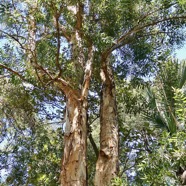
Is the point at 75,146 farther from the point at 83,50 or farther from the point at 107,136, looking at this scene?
the point at 83,50

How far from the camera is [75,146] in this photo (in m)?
3.61

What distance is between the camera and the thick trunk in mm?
3345

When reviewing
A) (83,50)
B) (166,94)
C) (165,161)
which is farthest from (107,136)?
(83,50)

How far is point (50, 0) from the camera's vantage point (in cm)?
360

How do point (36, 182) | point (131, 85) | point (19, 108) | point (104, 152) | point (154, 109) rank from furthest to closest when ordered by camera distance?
1. point (19, 108)
2. point (131, 85)
3. point (36, 182)
4. point (154, 109)
5. point (104, 152)

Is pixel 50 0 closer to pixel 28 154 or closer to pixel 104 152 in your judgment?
pixel 104 152

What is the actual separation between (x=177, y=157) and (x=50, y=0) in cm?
235

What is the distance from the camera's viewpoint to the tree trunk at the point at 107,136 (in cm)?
376

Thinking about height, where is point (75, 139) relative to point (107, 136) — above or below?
below

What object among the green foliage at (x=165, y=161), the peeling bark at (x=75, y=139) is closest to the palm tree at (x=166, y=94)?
the peeling bark at (x=75, y=139)

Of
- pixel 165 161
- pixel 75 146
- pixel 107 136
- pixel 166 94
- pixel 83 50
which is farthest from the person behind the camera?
pixel 83 50

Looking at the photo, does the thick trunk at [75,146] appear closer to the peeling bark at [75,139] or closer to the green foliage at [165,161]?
the peeling bark at [75,139]

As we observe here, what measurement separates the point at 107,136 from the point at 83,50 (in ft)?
6.00

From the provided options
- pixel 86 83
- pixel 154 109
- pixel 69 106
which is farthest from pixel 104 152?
pixel 154 109
